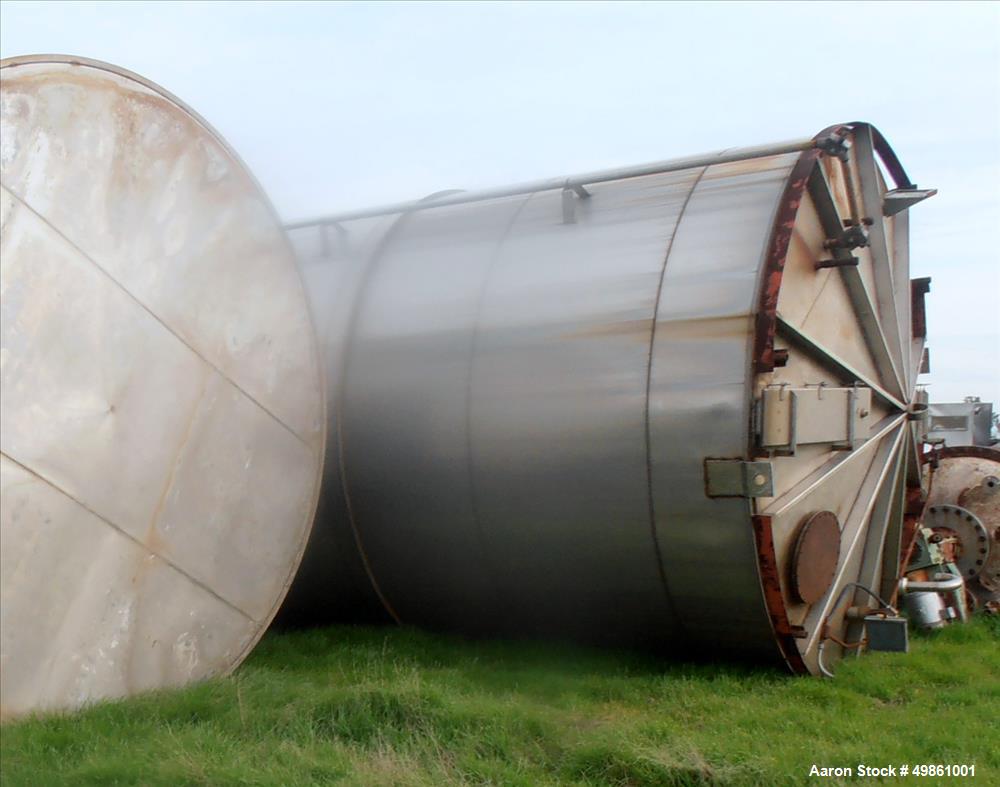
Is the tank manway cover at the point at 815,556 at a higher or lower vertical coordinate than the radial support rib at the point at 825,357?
lower

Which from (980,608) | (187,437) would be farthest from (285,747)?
(980,608)

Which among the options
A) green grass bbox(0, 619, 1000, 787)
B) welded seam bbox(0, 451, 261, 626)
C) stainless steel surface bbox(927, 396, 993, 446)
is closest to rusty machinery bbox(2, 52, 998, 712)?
welded seam bbox(0, 451, 261, 626)

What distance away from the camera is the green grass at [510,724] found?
15.7 ft

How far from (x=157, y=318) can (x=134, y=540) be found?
3.98ft

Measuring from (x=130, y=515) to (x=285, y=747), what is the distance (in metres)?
1.54

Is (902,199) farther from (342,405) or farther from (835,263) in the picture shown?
(342,405)

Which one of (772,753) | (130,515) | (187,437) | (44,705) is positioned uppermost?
(187,437)

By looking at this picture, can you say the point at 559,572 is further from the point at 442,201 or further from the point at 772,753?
the point at 442,201

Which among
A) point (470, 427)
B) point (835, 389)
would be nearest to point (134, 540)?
point (470, 427)

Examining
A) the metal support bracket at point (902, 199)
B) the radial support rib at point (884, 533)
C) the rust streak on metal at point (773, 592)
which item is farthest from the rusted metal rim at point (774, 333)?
the metal support bracket at point (902, 199)

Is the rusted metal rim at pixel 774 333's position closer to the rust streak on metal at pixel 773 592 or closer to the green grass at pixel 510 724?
the rust streak on metal at pixel 773 592

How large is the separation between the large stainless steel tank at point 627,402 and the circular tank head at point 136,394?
2.98 ft

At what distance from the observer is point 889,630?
23.2ft

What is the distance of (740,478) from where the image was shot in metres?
6.12
